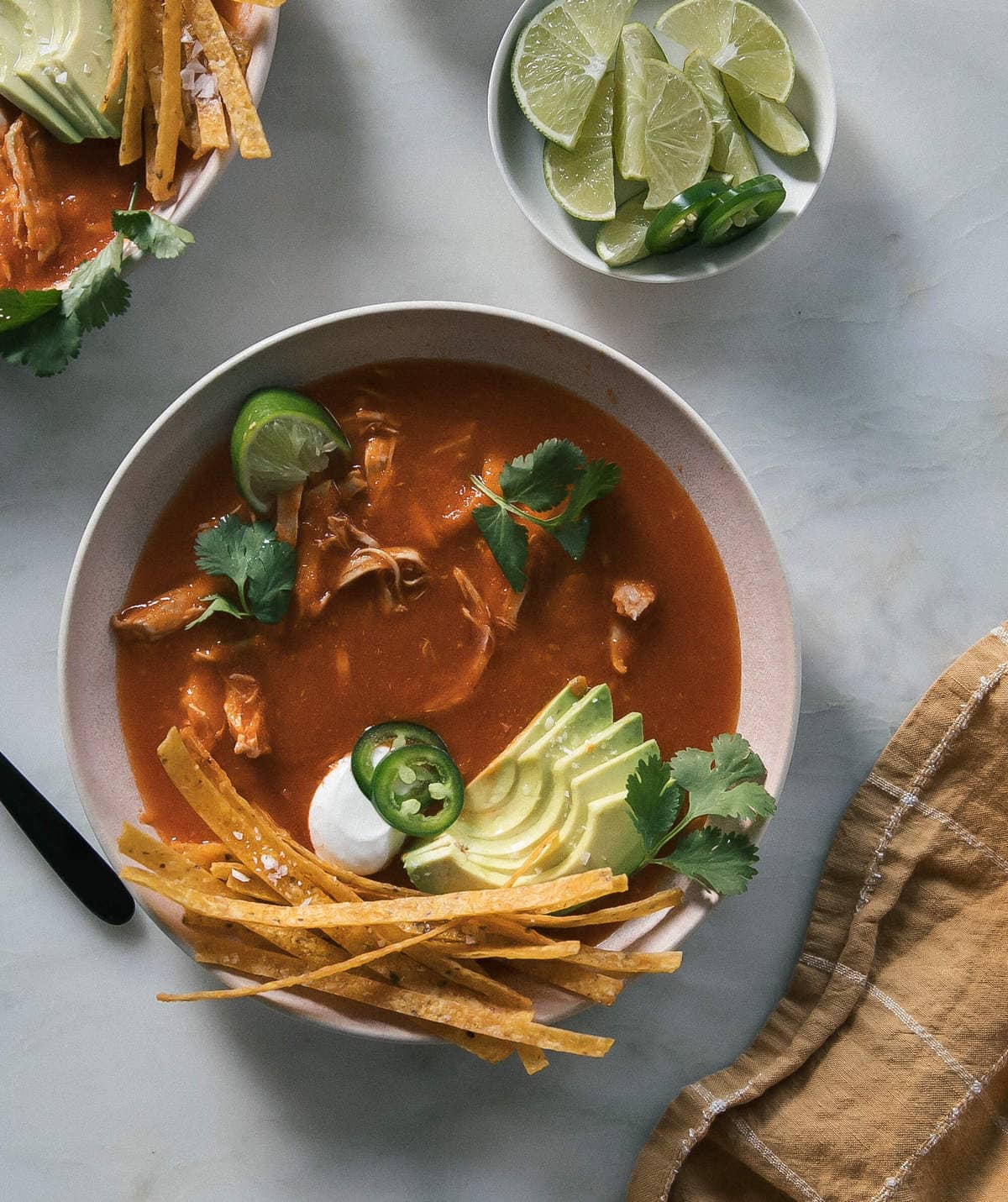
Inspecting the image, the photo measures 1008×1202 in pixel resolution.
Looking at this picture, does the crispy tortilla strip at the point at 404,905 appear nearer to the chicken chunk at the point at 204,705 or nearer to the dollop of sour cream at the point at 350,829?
the dollop of sour cream at the point at 350,829

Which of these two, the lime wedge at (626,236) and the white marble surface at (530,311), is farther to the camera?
the white marble surface at (530,311)

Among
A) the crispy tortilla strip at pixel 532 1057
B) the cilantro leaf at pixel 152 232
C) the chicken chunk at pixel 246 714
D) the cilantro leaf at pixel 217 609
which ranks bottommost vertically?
the crispy tortilla strip at pixel 532 1057

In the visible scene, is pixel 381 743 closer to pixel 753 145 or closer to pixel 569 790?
pixel 569 790

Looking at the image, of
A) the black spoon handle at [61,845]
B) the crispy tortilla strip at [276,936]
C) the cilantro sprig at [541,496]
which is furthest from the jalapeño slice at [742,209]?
the black spoon handle at [61,845]

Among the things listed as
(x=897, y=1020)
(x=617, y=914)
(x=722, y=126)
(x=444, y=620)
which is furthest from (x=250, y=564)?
(x=897, y=1020)

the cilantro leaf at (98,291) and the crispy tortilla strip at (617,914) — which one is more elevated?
the cilantro leaf at (98,291)

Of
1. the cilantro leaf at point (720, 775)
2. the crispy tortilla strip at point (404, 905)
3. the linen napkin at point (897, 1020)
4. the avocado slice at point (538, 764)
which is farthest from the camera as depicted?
the linen napkin at point (897, 1020)

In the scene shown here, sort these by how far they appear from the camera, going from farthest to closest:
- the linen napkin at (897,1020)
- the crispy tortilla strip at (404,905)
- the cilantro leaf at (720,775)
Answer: the linen napkin at (897,1020) → the cilantro leaf at (720,775) → the crispy tortilla strip at (404,905)

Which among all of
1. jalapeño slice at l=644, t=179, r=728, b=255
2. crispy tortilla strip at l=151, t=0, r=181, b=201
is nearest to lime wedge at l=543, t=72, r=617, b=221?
jalapeño slice at l=644, t=179, r=728, b=255
